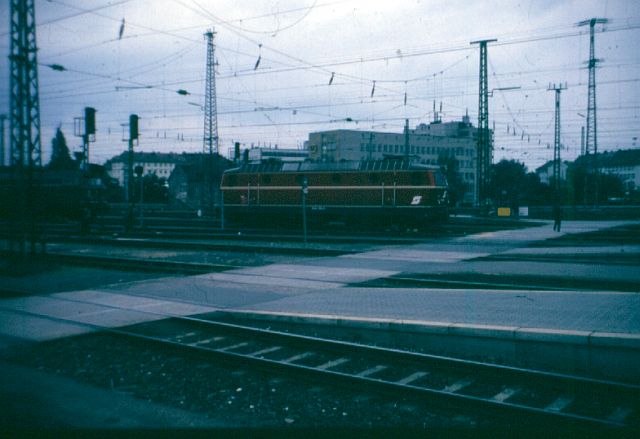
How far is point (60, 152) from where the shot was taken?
281ft

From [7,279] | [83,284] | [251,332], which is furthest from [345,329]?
[7,279]

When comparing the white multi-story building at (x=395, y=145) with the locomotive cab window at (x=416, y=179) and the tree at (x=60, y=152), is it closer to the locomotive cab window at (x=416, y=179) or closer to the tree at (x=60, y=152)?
the tree at (x=60, y=152)

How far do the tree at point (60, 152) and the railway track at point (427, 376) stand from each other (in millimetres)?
83775

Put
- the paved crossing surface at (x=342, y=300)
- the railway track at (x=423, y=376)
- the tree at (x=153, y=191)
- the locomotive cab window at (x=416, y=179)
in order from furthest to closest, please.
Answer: the tree at (x=153, y=191) → the locomotive cab window at (x=416, y=179) → the paved crossing surface at (x=342, y=300) → the railway track at (x=423, y=376)

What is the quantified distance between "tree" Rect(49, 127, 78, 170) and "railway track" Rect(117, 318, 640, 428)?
275 ft

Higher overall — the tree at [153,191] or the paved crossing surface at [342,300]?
the tree at [153,191]

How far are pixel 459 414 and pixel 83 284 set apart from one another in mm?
11097

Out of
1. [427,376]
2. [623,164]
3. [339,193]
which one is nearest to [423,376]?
[427,376]

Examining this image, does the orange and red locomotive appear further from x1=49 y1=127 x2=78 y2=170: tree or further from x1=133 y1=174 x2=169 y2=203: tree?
x1=49 y1=127 x2=78 y2=170: tree

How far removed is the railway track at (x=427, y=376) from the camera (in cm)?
570

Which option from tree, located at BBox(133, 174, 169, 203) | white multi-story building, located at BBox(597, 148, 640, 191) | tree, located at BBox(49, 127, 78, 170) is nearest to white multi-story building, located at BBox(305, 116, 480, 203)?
white multi-story building, located at BBox(597, 148, 640, 191)

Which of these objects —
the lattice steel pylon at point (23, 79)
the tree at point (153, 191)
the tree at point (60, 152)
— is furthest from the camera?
the tree at point (60, 152)

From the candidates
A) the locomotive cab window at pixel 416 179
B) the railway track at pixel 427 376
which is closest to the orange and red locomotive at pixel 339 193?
the locomotive cab window at pixel 416 179

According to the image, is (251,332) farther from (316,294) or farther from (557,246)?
(557,246)
